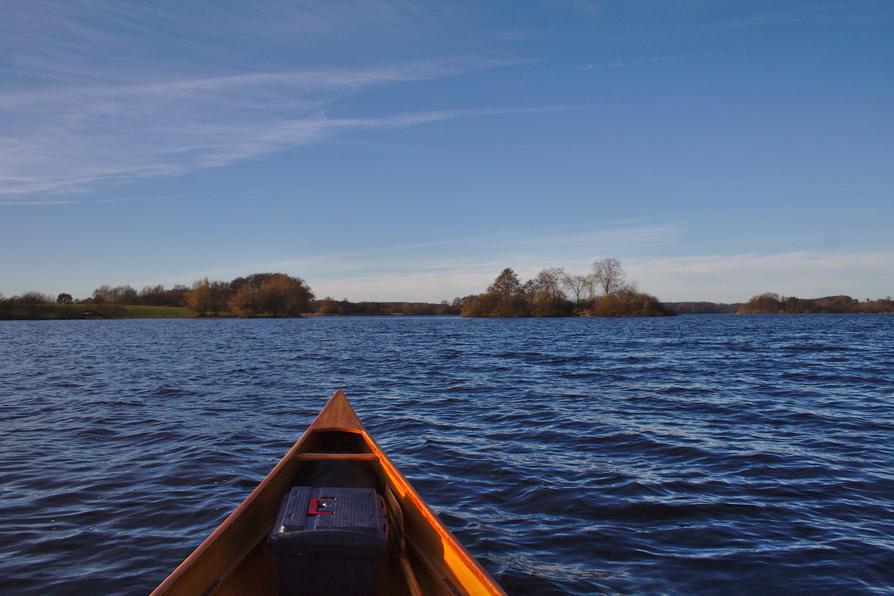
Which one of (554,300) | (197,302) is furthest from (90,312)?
(554,300)

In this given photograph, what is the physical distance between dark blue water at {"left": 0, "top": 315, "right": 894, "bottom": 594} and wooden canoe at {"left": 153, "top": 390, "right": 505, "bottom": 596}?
103 cm

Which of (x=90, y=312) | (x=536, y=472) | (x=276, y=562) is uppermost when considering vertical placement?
(x=90, y=312)

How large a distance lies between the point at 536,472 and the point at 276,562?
5.09 m

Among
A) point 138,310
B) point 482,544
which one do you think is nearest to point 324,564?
point 482,544

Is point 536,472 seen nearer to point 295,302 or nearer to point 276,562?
point 276,562

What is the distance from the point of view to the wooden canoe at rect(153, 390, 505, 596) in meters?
4.50

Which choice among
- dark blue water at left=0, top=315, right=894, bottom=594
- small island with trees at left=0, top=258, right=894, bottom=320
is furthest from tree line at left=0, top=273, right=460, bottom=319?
dark blue water at left=0, top=315, right=894, bottom=594

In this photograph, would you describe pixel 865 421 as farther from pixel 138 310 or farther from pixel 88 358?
pixel 138 310

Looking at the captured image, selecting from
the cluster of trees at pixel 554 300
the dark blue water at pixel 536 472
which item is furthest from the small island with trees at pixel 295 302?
the dark blue water at pixel 536 472

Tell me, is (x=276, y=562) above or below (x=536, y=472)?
above

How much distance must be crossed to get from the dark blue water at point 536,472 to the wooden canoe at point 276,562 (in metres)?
1.03

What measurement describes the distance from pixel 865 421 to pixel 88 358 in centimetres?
3592

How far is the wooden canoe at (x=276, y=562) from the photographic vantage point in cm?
450

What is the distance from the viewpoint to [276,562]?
568cm
